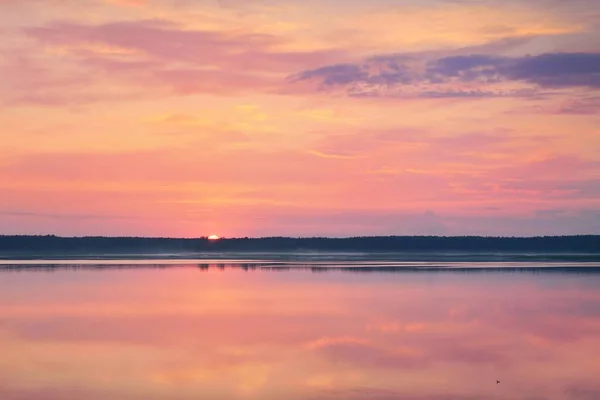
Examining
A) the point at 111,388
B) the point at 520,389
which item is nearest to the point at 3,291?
the point at 111,388

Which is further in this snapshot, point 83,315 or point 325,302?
point 325,302

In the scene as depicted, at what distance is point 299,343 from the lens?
779 inches

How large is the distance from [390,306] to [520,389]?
12598mm

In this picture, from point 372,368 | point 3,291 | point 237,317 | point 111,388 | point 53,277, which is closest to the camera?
point 111,388

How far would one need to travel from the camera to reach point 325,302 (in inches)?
1129

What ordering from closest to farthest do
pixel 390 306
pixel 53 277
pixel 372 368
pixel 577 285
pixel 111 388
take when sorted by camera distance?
pixel 111 388 < pixel 372 368 < pixel 390 306 < pixel 577 285 < pixel 53 277

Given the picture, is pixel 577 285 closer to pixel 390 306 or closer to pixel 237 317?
pixel 390 306

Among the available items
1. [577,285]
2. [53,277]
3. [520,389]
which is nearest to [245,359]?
[520,389]

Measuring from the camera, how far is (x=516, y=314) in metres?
25.5

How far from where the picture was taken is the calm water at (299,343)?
48.6 ft

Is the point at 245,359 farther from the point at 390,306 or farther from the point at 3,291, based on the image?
the point at 3,291

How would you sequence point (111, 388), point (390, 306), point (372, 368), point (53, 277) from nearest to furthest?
1. point (111, 388)
2. point (372, 368)
3. point (390, 306)
4. point (53, 277)

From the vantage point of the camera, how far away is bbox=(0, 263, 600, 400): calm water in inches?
583

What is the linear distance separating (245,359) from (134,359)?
2.03 metres
